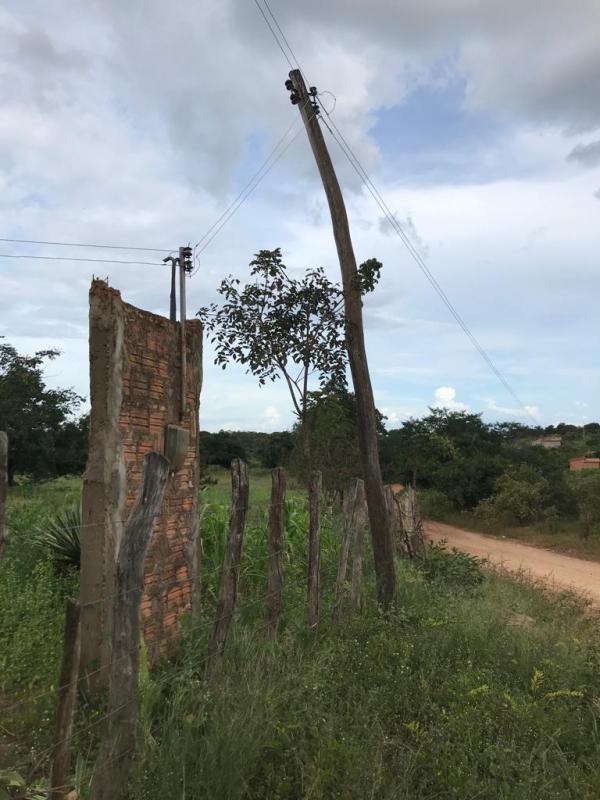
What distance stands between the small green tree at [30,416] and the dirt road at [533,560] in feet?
43.7

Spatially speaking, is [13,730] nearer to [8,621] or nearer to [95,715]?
[95,715]

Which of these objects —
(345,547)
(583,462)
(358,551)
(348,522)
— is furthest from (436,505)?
(345,547)

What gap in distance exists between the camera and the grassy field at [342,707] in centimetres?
314

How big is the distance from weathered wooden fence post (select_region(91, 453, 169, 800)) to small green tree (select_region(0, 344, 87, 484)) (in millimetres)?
19273

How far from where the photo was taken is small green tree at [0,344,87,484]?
2075cm

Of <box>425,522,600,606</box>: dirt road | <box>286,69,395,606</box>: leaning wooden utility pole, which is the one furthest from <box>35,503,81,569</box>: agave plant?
<box>425,522,600,606</box>: dirt road

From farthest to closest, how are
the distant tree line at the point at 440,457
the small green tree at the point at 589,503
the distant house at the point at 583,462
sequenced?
the distant house at the point at 583,462 → the distant tree line at the point at 440,457 → the small green tree at the point at 589,503

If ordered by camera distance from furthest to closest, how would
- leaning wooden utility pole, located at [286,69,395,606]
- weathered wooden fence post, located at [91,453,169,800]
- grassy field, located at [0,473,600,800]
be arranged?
leaning wooden utility pole, located at [286,69,395,606] → grassy field, located at [0,473,600,800] → weathered wooden fence post, located at [91,453,169,800]

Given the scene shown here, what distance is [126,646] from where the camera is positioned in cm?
273

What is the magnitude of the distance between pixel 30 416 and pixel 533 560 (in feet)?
55.0

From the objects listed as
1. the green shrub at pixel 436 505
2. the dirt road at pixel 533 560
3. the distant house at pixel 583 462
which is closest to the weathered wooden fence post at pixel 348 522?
the dirt road at pixel 533 560

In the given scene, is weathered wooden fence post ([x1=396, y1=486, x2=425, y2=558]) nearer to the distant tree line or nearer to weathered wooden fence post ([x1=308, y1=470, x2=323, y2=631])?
the distant tree line

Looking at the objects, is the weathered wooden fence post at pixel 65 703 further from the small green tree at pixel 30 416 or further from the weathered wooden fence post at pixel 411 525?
the small green tree at pixel 30 416

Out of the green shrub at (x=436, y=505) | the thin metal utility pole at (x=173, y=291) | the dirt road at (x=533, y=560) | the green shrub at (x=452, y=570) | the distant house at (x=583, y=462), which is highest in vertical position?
the thin metal utility pole at (x=173, y=291)
